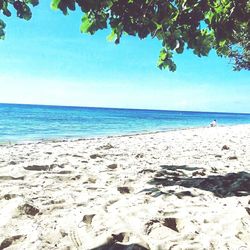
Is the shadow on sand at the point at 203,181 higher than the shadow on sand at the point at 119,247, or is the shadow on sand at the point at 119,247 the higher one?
the shadow on sand at the point at 119,247

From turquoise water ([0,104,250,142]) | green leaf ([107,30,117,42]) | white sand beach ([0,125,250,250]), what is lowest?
turquoise water ([0,104,250,142])

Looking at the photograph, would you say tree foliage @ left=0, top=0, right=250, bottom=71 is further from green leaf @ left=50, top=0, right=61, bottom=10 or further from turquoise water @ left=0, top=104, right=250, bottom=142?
turquoise water @ left=0, top=104, right=250, bottom=142

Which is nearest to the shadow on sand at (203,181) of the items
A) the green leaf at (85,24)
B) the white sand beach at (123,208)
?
the white sand beach at (123,208)

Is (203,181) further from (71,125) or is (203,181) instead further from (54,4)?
(71,125)

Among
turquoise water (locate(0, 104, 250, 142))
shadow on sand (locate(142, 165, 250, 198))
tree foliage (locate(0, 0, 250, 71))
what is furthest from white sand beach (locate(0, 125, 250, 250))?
turquoise water (locate(0, 104, 250, 142))

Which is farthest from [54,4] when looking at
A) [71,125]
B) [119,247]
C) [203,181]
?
[71,125]

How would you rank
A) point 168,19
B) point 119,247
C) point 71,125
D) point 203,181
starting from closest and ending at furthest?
point 119,247
point 168,19
point 203,181
point 71,125

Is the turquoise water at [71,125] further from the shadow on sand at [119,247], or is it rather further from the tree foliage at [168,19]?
the shadow on sand at [119,247]

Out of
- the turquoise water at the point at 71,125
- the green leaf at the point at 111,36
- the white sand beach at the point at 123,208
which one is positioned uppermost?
the green leaf at the point at 111,36

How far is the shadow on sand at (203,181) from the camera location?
570 cm

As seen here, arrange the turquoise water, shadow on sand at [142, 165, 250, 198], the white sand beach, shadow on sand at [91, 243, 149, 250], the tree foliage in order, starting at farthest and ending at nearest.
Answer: the turquoise water, shadow on sand at [142, 165, 250, 198], the tree foliage, the white sand beach, shadow on sand at [91, 243, 149, 250]

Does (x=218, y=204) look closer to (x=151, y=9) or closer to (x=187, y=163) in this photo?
(x=151, y=9)

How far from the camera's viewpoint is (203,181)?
654cm

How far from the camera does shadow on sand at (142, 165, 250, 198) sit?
224 inches
